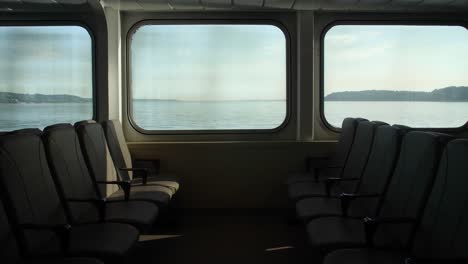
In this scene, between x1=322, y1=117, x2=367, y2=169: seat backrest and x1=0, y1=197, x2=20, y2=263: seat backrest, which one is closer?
x1=0, y1=197, x2=20, y2=263: seat backrest

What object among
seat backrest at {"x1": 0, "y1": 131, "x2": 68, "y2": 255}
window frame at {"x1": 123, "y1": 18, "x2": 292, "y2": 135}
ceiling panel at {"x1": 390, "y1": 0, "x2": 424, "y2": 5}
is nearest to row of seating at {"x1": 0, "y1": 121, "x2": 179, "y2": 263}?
seat backrest at {"x1": 0, "y1": 131, "x2": 68, "y2": 255}

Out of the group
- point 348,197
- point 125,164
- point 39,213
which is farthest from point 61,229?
point 125,164

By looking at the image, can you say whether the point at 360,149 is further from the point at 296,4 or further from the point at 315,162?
the point at 296,4

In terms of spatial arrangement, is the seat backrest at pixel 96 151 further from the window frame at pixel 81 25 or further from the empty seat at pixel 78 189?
the window frame at pixel 81 25

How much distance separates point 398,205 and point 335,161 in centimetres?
197

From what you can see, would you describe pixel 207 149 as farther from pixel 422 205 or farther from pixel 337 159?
pixel 422 205

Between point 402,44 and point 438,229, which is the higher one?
point 402,44

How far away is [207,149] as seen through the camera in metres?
5.21

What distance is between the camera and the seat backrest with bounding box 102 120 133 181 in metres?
4.43

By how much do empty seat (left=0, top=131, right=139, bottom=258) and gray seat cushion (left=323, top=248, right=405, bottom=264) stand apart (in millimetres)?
1143

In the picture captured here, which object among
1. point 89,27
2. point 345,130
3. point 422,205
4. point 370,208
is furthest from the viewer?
point 89,27

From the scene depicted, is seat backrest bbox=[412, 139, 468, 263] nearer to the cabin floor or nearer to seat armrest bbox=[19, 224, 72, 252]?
the cabin floor

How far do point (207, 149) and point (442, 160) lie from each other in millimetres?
3039

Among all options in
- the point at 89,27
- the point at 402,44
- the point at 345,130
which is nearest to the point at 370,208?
the point at 345,130
